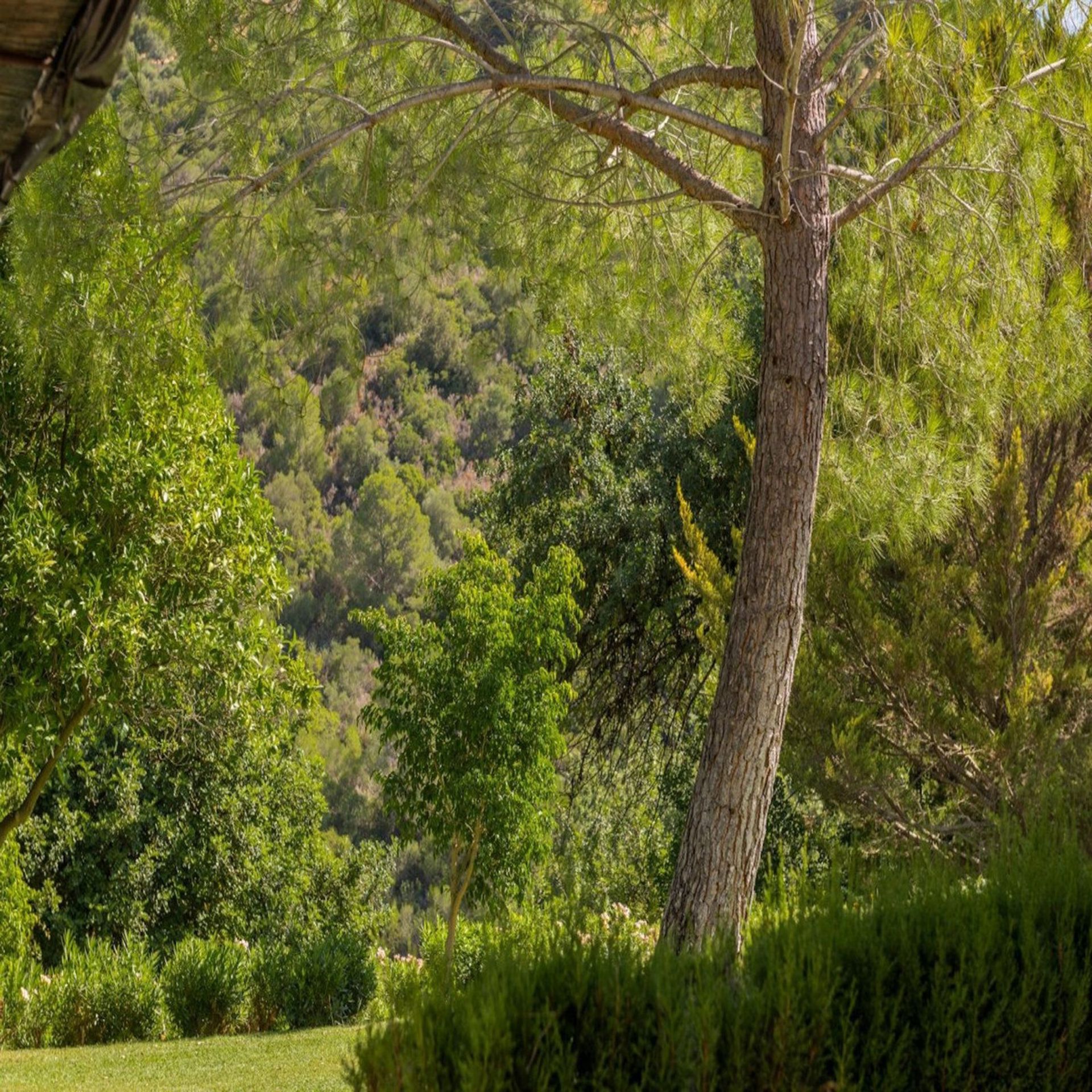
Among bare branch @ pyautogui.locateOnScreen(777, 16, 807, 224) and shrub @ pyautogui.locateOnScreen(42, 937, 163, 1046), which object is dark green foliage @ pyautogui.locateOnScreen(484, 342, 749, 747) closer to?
shrub @ pyautogui.locateOnScreen(42, 937, 163, 1046)

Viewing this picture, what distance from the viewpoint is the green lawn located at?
865 cm

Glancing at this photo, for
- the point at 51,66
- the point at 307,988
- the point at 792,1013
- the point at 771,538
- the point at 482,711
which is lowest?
the point at 307,988

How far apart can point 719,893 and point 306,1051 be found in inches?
244

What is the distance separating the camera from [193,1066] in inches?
382

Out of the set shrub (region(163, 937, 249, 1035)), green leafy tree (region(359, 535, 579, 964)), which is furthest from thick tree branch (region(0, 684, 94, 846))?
green leafy tree (region(359, 535, 579, 964))

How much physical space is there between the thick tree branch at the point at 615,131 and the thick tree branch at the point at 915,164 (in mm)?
401

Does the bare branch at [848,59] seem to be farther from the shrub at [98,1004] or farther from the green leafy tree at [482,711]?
the shrub at [98,1004]

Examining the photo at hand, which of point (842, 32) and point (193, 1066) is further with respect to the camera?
point (193, 1066)

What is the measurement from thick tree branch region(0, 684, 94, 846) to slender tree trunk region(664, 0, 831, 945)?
5084 mm

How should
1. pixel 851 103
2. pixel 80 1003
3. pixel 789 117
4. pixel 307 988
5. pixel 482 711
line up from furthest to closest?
pixel 307 988, pixel 80 1003, pixel 482 711, pixel 851 103, pixel 789 117

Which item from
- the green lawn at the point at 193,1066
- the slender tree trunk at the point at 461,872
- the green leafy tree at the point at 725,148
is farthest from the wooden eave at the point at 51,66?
the slender tree trunk at the point at 461,872

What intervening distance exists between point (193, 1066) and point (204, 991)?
2268 mm

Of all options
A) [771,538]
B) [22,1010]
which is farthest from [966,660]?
[22,1010]

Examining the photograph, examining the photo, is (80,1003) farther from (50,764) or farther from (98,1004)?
(50,764)
